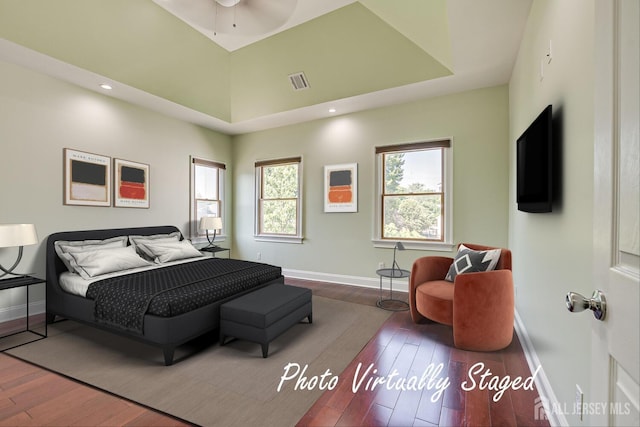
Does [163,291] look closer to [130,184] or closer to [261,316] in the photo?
[261,316]

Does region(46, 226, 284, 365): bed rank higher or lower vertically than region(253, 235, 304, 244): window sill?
lower

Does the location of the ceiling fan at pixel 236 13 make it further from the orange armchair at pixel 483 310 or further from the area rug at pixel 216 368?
the area rug at pixel 216 368

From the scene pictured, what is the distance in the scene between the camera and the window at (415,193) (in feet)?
14.0

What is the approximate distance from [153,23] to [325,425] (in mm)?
4264

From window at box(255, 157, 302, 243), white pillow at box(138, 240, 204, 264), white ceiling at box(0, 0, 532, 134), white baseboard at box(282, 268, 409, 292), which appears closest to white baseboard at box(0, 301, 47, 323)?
white pillow at box(138, 240, 204, 264)

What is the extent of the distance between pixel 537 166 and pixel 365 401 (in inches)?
77.1

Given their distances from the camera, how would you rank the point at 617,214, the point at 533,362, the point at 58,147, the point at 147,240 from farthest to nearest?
the point at 147,240 → the point at 58,147 → the point at 533,362 → the point at 617,214

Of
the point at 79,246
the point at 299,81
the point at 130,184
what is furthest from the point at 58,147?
the point at 299,81

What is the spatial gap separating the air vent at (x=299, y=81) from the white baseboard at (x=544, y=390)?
13.0 feet

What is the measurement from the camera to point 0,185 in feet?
10.5

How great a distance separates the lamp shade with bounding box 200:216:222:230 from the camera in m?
5.23

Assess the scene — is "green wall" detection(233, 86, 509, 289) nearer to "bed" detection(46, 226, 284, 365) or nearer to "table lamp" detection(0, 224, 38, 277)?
"bed" detection(46, 226, 284, 365)

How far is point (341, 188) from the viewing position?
4.98 meters

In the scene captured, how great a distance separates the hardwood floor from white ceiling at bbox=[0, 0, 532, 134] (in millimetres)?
2865
